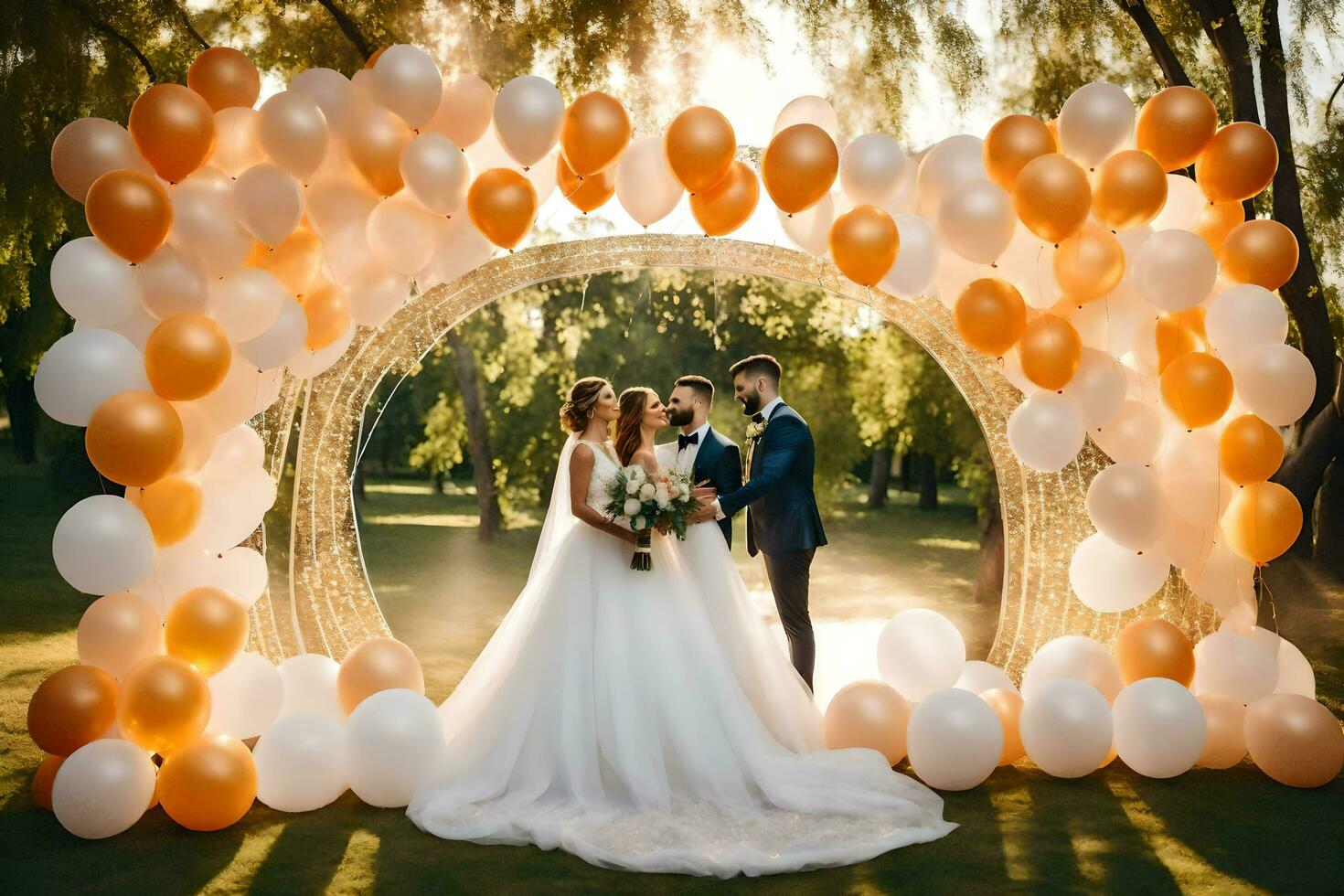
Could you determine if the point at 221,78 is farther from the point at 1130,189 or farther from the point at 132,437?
the point at 1130,189

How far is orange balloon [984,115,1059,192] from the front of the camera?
4.73m

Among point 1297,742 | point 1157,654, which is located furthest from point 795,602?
point 1297,742

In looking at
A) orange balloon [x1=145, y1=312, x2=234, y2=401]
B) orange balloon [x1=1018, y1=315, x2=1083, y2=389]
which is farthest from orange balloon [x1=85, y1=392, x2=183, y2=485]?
orange balloon [x1=1018, y1=315, x2=1083, y2=389]

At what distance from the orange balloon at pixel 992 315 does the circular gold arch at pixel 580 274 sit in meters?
0.75

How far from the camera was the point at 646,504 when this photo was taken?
447cm

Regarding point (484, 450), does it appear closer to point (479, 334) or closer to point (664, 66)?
point (479, 334)

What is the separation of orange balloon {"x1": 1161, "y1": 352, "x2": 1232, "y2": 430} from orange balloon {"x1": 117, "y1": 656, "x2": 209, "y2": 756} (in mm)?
4021

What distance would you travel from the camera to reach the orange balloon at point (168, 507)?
439cm

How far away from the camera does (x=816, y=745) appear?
4.74m

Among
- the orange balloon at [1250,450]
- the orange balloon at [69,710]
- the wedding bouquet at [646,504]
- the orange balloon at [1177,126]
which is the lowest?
the orange balloon at [69,710]

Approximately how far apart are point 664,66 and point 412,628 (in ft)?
16.2

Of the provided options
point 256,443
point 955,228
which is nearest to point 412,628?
point 256,443

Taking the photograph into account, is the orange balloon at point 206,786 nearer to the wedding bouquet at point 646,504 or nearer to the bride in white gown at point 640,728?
the bride in white gown at point 640,728

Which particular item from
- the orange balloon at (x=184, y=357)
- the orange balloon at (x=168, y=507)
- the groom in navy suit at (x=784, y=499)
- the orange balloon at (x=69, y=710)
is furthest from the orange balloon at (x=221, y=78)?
the groom in navy suit at (x=784, y=499)
